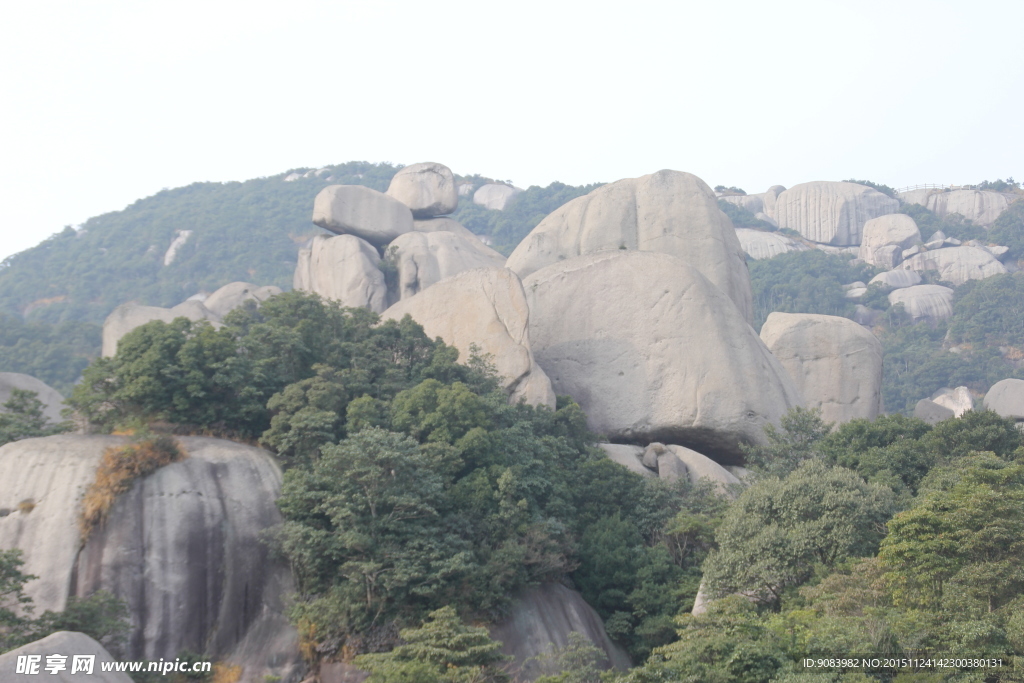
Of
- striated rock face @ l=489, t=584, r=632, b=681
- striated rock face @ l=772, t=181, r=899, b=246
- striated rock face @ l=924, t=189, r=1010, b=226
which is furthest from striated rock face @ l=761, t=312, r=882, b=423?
striated rock face @ l=924, t=189, r=1010, b=226

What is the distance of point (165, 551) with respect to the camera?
14.9m

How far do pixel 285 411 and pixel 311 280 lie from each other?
15.3 meters

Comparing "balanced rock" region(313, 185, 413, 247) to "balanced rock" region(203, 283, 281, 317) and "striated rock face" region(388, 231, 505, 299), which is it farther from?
"balanced rock" region(203, 283, 281, 317)

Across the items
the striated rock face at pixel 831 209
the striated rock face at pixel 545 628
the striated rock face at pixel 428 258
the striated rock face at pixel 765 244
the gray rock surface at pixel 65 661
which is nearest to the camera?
the gray rock surface at pixel 65 661

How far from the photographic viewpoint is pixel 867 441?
68.3 ft

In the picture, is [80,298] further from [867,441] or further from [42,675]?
[42,675]

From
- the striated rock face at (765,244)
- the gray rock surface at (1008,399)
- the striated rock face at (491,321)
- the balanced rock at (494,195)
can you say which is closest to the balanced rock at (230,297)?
the striated rock face at (491,321)

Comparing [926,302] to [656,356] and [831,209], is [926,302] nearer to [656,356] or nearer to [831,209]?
[831,209]

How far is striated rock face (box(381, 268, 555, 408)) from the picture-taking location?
74.2 ft

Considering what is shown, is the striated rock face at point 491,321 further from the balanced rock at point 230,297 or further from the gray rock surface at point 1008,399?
the gray rock surface at point 1008,399

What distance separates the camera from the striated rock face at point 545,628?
51.5 feet

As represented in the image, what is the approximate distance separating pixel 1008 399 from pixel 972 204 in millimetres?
49075

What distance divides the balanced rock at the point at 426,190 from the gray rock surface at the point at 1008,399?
1943 centimetres

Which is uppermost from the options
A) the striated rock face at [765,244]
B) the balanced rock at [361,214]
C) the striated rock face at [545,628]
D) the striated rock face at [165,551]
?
the balanced rock at [361,214]
